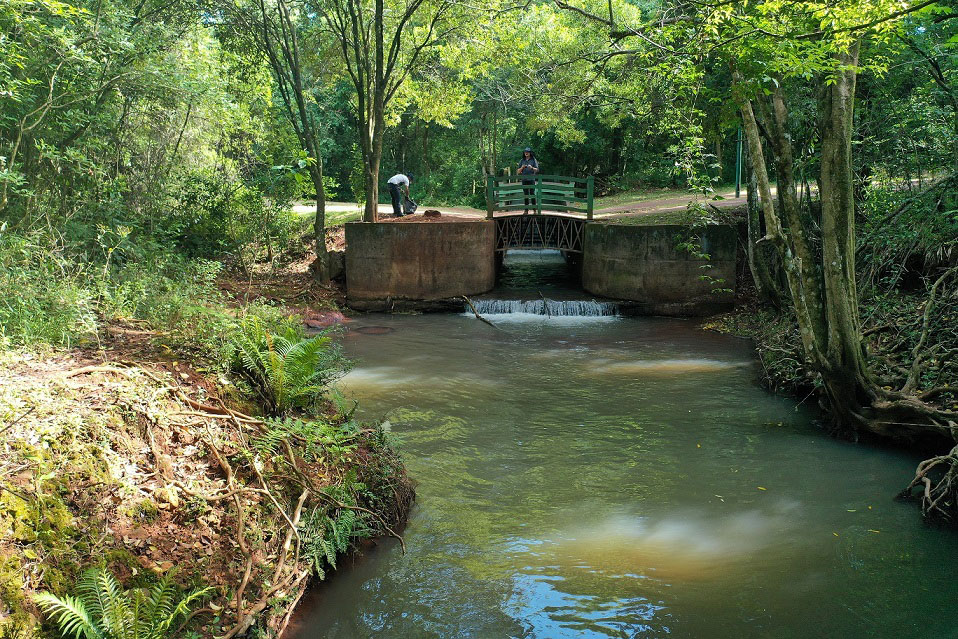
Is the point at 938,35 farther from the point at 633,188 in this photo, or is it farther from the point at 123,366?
the point at 633,188

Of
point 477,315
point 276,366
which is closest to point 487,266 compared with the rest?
point 477,315

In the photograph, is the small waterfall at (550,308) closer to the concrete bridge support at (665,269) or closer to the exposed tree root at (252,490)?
the concrete bridge support at (665,269)

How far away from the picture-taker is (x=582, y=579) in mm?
5656

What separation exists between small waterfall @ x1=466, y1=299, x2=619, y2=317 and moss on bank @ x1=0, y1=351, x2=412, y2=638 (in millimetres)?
12279

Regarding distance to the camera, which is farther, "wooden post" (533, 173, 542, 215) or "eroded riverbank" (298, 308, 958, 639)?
"wooden post" (533, 173, 542, 215)

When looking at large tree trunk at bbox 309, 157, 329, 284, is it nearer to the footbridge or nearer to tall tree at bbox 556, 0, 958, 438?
the footbridge

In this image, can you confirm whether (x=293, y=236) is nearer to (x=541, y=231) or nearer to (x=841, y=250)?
(x=541, y=231)

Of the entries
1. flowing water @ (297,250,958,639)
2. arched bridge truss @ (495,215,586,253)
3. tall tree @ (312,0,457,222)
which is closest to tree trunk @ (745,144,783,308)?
flowing water @ (297,250,958,639)

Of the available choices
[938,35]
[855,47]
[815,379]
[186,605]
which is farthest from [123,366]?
[938,35]

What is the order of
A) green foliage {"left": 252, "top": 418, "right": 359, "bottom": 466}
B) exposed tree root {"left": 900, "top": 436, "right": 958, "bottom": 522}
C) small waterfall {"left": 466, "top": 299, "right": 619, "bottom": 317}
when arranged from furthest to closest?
small waterfall {"left": 466, "top": 299, "right": 619, "bottom": 317}, exposed tree root {"left": 900, "top": 436, "right": 958, "bottom": 522}, green foliage {"left": 252, "top": 418, "right": 359, "bottom": 466}

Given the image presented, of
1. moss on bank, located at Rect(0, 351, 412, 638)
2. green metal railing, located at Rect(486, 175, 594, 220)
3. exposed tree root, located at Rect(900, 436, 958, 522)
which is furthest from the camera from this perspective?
green metal railing, located at Rect(486, 175, 594, 220)

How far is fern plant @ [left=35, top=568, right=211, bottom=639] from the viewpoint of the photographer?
3.52 meters

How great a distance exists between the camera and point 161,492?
4.47 meters

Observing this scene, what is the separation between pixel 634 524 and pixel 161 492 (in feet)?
13.4
